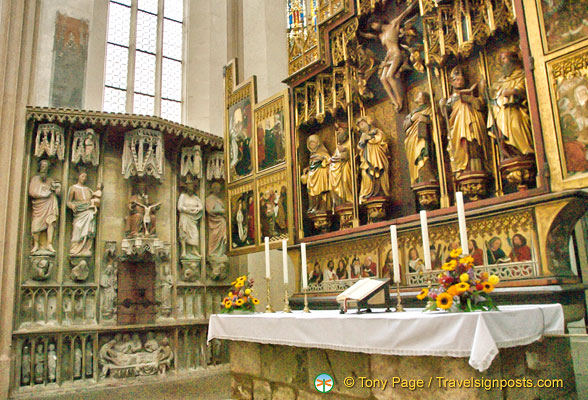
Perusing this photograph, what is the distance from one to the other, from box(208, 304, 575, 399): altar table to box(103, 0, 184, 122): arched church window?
8.34 m

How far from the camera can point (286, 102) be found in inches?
305

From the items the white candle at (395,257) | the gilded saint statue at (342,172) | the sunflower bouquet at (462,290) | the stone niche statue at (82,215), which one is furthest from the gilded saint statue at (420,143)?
the stone niche statue at (82,215)

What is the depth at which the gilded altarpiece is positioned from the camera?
28.3 feet

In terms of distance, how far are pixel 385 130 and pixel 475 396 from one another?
14.6ft

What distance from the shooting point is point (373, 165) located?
6.54 meters

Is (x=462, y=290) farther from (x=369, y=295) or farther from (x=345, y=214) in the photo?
(x=345, y=214)

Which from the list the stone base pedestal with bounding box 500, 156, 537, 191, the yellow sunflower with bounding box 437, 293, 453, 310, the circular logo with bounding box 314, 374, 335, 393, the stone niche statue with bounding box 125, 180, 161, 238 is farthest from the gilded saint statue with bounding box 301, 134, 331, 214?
the yellow sunflower with bounding box 437, 293, 453, 310

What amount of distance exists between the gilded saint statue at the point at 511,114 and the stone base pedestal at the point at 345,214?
2.28 m

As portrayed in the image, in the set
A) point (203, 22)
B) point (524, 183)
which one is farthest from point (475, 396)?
point (203, 22)

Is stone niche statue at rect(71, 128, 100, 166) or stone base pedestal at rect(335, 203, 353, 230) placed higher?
stone niche statue at rect(71, 128, 100, 166)

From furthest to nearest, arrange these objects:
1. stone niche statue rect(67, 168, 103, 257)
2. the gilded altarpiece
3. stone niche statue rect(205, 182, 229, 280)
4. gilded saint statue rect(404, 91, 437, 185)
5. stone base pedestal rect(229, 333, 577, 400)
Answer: stone niche statue rect(205, 182, 229, 280) → stone niche statue rect(67, 168, 103, 257) → the gilded altarpiece → gilded saint statue rect(404, 91, 437, 185) → stone base pedestal rect(229, 333, 577, 400)

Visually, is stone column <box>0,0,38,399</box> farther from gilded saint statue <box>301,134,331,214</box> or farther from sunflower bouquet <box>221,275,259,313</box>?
gilded saint statue <box>301,134,331,214</box>

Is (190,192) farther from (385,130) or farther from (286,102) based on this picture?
(385,130)

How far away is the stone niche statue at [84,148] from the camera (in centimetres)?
928
